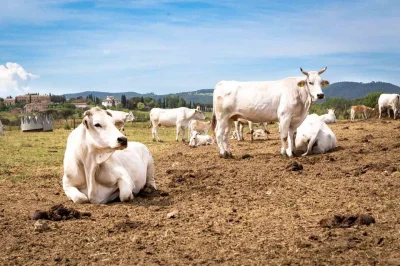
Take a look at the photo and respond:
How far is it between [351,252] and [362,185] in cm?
404

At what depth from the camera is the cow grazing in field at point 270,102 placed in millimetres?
15205

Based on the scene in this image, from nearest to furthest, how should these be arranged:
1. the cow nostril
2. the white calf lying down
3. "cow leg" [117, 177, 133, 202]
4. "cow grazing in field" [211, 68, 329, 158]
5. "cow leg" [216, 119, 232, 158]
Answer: the cow nostril < "cow leg" [117, 177, 133, 202] < the white calf lying down < "cow grazing in field" [211, 68, 329, 158] < "cow leg" [216, 119, 232, 158]

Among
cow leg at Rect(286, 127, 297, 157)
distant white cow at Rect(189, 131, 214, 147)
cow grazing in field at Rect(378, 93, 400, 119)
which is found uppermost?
cow grazing in field at Rect(378, 93, 400, 119)

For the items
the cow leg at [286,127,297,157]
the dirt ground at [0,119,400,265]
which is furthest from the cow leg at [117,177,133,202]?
the cow leg at [286,127,297,157]

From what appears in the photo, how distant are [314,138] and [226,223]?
8.49 m

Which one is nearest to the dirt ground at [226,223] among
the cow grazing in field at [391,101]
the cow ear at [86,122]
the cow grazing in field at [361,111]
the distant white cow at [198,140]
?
the cow ear at [86,122]

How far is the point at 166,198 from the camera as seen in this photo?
8922mm

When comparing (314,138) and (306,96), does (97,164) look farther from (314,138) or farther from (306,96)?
(306,96)

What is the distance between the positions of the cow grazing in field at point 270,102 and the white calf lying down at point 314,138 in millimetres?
279

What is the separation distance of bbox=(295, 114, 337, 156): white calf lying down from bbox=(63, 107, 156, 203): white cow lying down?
24.0 ft

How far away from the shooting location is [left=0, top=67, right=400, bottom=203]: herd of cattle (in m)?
8.14

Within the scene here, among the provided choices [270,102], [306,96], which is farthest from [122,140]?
[306,96]

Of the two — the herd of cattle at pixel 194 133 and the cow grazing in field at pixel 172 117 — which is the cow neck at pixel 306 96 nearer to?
the herd of cattle at pixel 194 133

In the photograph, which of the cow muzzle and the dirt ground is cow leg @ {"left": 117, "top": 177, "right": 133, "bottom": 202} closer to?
the dirt ground
